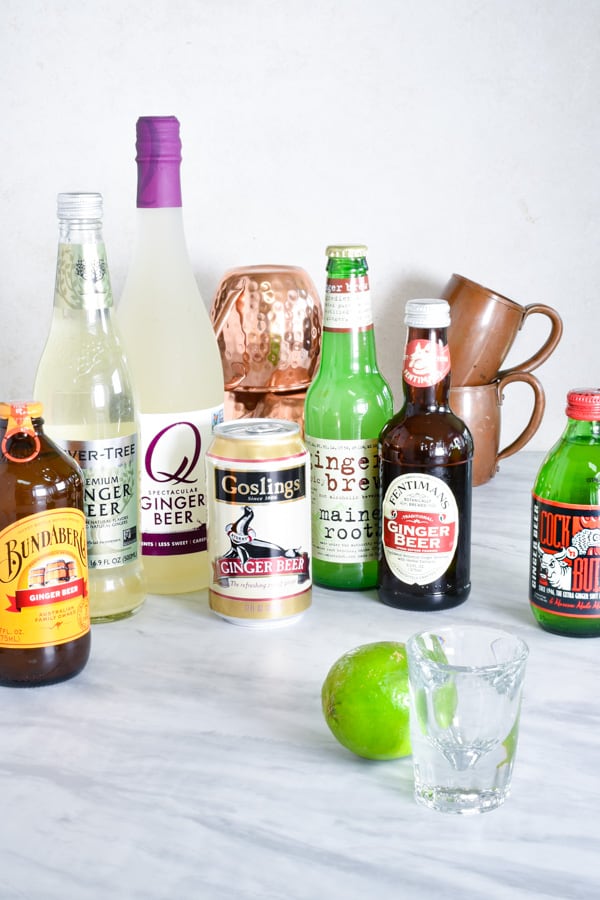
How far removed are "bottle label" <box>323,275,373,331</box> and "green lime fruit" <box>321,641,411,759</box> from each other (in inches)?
14.8

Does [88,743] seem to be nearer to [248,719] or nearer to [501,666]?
[248,719]

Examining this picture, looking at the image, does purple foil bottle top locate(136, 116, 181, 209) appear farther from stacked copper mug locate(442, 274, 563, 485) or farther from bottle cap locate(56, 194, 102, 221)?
stacked copper mug locate(442, 274, 563, 485)

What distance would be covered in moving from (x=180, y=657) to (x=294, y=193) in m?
0.68

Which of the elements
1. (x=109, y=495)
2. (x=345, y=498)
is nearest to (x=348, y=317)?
(x=345, y=498)

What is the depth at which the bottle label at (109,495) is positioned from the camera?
3.05ft

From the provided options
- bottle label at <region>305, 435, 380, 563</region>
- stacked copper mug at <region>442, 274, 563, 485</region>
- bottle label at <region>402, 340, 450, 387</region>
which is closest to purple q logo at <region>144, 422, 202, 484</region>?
bottle label at <region>305, 435, 380, 563</region>

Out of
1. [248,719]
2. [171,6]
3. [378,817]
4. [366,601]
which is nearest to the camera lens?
[378,817]

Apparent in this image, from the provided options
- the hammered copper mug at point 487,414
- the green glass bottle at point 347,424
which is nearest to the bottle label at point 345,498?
the green glass bottle at point 347,424

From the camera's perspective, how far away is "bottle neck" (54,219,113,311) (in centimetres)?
91

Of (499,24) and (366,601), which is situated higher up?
(499,24)

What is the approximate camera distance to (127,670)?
860mm

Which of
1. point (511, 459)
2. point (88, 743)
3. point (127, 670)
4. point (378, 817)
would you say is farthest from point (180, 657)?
point (511, 459)

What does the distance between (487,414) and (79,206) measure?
0.62 meters

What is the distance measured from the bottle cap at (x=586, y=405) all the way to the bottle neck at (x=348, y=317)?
0.21 m
